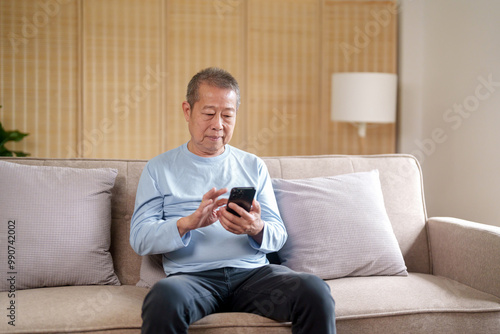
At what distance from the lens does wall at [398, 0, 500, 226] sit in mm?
3051

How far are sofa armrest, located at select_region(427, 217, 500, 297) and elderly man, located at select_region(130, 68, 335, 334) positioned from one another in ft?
2.42

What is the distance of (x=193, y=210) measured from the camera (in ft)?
6.05

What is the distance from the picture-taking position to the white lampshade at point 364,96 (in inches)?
151

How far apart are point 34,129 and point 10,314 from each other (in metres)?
2.90

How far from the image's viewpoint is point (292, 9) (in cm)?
436

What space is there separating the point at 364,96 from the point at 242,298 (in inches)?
98.6

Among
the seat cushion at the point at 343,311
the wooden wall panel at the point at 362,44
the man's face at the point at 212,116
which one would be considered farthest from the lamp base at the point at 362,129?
the man's face at the point at 212,116

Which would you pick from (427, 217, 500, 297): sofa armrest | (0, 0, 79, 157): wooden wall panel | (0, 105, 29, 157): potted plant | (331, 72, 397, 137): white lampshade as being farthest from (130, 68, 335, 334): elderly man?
(0, 0, 79, 157): wooden wall panel

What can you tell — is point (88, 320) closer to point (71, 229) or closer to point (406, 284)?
point (71, 229)

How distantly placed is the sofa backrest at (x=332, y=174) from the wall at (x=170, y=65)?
6.63 ft

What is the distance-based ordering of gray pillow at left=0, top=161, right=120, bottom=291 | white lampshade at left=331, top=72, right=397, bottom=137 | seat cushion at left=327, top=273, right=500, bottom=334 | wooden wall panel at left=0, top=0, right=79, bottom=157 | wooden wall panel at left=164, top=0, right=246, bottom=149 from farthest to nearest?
wooden wall panel at left=164, top=0, right=246, bottom=149
wooden wall panel at left=0, top=0, right=79, bottom=157
white lampshade at left=331, top=72, right=397, bottom=137
gray pillow at left=0, top=161, right=120, bottom=291
seat cushion at left=327, top=273, right=500, bottom=334

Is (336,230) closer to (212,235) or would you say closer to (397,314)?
(397,314)

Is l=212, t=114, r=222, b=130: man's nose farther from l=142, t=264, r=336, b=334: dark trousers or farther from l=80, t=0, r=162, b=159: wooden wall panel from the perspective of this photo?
l=80, t=0, r=162, b=159: wooden wall panel

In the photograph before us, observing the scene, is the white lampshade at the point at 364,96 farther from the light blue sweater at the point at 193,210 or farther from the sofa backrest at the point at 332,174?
the light blue sweater at the point at 193,210
